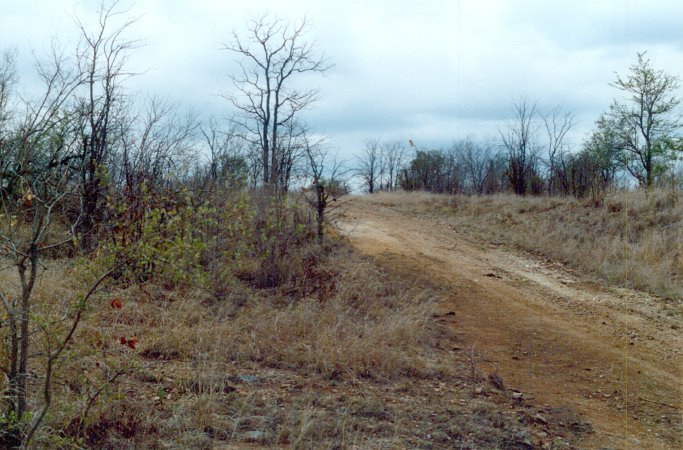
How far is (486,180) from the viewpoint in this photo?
29.4 meters

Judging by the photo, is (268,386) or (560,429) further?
(268,386)

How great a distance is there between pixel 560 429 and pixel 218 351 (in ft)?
10.9

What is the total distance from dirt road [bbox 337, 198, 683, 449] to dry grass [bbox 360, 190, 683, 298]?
0.54 metres

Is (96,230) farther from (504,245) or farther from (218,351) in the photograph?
(504,245)

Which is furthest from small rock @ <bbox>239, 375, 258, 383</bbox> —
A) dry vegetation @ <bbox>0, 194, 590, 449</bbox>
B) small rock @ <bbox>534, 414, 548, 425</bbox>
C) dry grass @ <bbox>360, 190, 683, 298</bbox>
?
dry grass @ <bbox>360, 190, 683, 298</bbox>

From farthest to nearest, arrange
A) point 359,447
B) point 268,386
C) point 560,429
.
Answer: point 268,386, point 560,429, point 359,447

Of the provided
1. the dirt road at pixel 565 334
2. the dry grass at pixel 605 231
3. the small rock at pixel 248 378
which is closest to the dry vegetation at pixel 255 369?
the small rock at pixel 248 378

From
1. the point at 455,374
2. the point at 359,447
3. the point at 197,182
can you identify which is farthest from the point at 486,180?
→ the point at 359,447

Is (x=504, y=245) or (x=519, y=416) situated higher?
(x=504, y=245)

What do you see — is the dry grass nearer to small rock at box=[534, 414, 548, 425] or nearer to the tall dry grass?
the tall dry grass

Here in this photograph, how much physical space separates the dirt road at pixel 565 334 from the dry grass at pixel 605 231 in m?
0.54

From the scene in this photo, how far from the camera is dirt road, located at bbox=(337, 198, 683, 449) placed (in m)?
5.49

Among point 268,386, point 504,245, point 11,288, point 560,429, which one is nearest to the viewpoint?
point 560,429

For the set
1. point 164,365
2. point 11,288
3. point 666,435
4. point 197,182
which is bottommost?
point 666,435
